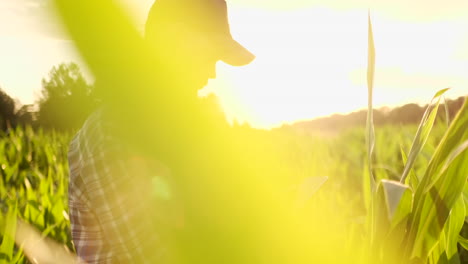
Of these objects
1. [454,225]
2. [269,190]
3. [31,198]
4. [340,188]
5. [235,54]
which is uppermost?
[235,54]

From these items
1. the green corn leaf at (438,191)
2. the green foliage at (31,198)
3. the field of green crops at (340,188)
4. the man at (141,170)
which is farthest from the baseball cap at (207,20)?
the green foliage at (31,198)

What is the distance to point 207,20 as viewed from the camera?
979mm

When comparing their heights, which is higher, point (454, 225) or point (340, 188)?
point (454, 225)

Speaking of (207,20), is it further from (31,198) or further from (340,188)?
(31,198)

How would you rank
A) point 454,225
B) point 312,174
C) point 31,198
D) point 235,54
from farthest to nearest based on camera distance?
point 31,198 < point 312,174 < point 235,54 < point 454,225

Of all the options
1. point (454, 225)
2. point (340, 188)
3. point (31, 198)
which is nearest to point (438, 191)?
point (454, 225)

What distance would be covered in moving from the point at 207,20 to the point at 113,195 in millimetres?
424

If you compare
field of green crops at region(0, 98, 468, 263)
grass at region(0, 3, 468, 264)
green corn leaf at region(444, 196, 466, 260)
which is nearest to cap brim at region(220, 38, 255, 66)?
field of green crops at region(0, 98, 468, 263)

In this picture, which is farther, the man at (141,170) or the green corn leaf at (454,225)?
the man at (141,170)

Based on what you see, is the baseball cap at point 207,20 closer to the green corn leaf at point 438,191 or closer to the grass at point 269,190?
the grass at point 269,190

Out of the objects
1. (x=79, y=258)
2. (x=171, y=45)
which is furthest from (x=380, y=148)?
(x=171, y=45)

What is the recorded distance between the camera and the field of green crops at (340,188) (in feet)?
1.89

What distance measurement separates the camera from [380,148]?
233 centimetres

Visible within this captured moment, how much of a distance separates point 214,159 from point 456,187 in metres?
0.25
